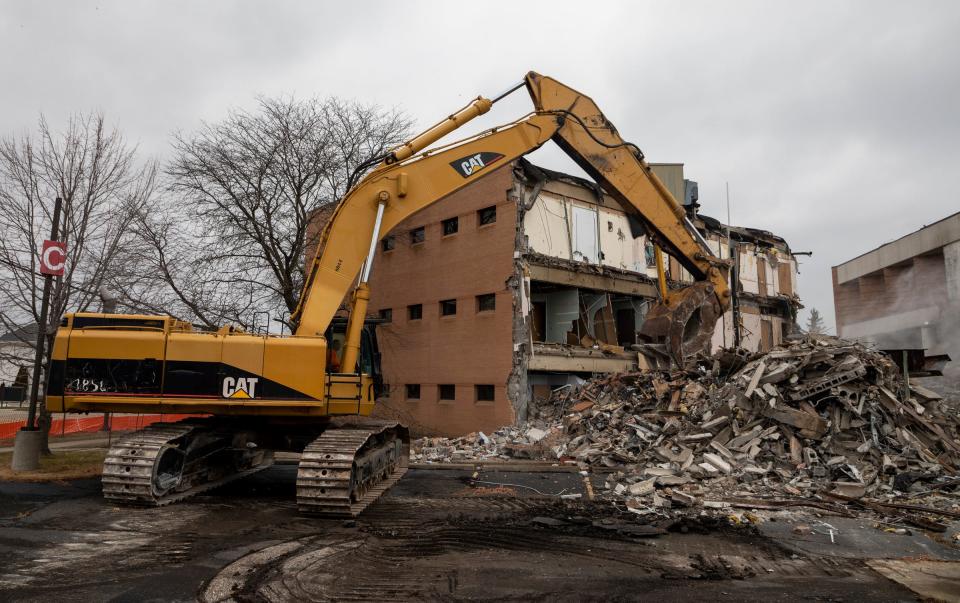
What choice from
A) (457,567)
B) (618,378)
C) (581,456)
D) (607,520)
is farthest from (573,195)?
(457,567)

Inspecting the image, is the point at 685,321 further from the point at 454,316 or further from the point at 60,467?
the point at 60,467

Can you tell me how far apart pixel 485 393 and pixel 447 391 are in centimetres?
160

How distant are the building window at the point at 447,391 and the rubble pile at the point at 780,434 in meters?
5.52

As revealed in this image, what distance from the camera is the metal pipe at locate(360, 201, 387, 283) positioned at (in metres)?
8.98

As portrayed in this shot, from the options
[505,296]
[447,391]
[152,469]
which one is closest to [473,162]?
[152,469]

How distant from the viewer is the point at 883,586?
5.17 metres

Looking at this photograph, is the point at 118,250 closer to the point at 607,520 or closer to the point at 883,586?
the point at 607,520

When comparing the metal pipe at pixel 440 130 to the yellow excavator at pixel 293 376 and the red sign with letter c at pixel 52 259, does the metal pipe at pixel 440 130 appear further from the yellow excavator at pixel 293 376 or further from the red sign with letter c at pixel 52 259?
the red sign with letter c at pixel 52 259

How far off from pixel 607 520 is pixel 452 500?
2622 mm

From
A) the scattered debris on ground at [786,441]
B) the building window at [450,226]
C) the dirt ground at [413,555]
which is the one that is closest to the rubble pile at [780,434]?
the scattered debris on ground at [786,441]

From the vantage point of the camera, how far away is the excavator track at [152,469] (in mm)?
7668

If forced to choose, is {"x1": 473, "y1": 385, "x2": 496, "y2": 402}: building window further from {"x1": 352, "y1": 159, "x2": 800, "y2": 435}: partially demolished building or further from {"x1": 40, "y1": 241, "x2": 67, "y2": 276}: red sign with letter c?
{"x1": 40, "y1": 241, "x2": 67, "y2": 276}: red sign with letter c

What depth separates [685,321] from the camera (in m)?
14.0

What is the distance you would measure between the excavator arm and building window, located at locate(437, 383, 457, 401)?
702cm
